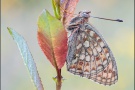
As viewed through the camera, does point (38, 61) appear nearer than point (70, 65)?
No

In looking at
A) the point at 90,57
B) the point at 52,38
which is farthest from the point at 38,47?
the point at 52,38

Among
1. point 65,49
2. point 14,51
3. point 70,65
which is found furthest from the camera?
point 14,51

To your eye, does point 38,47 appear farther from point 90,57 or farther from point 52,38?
point 52,38

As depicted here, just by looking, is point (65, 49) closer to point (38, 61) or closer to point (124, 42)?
point (38, 61)

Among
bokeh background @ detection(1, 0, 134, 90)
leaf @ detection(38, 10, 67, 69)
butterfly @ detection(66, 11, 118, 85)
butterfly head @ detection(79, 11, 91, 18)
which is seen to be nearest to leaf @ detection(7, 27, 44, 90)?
leaf @ detection(38, 10, 67, 69)

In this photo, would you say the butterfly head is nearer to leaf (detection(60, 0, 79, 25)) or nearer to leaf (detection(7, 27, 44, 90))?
leaf (detection(60, 0, 79, 25))

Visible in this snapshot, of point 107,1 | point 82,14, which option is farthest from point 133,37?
point 82,14
